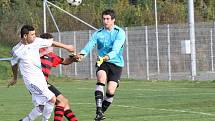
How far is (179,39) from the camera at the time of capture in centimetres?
3503

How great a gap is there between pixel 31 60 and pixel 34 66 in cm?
11

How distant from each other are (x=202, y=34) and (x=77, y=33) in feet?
23.8

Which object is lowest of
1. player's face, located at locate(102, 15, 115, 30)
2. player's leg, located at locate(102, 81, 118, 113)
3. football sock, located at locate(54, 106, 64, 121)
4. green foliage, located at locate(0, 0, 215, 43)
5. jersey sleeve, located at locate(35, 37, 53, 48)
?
football sock, located at locate(54, 106, 64, 121)

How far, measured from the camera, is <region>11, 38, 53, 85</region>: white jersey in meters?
12.4

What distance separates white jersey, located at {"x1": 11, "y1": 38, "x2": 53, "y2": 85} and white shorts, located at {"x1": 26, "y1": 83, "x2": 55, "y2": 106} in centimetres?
7

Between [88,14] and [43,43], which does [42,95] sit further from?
[88,14]

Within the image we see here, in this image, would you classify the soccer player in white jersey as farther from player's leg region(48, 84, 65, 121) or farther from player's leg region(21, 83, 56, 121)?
player's leg region(48, 84, 65, 121)

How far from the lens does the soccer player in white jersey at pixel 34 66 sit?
1237cm

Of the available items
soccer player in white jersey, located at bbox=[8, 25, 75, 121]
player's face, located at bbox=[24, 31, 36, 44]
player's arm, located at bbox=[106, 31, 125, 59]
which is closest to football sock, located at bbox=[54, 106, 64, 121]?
soccer player in white jersey, located at bbox=[8, 25, 75, 121]

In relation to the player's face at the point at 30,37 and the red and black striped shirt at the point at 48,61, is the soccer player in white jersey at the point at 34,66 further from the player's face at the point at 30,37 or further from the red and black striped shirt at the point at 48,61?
the red and black striped shirt at the point at 48,61

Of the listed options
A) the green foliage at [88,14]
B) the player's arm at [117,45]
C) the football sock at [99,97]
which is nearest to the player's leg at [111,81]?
the football sock at [99,97]

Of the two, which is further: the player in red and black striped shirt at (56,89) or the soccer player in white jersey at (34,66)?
the player in red and black striped shirt at (56,89)

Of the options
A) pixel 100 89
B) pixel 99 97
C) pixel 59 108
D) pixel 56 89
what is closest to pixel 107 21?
pixel 100 89

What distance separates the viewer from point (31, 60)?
12.4m
